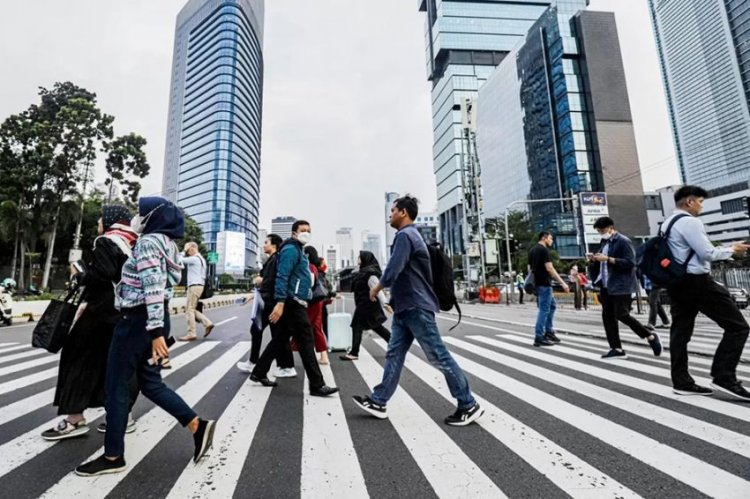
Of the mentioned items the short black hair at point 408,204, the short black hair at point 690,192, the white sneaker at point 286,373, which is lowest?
the white sneaker at point 286,373

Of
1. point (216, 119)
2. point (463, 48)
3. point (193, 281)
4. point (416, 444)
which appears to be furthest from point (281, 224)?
point (416, 444)

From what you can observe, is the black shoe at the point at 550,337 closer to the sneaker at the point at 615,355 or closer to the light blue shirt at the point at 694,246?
the sneaker at the point at 615,355

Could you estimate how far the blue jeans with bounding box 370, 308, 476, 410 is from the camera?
103 inches

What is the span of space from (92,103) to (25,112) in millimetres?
4422

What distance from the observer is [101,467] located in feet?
6.31

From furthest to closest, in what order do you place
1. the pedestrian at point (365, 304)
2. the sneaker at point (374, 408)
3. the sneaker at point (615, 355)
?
1. the pedestrian at point (365, 304)
2. the sneaker at point (615, 355)
3. the sneaker at point (374, 408)

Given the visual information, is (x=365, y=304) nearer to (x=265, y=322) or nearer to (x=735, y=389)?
(x=265, y=322)

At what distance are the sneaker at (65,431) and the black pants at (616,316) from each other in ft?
17.9

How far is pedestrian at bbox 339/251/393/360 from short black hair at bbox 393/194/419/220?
2293 mm

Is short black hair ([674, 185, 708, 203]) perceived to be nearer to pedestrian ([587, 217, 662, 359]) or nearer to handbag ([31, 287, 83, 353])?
pedestrian ([587, 217, 662, 359])

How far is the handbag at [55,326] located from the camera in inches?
92.4

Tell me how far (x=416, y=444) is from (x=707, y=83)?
466 ft

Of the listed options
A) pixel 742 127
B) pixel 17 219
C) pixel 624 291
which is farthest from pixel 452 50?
pixel 624 291

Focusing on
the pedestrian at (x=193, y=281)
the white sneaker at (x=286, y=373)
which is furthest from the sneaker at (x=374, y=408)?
the pedestrian at (x=193, y=281)
